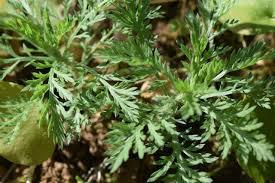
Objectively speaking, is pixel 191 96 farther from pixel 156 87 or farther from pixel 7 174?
pixel 7 174

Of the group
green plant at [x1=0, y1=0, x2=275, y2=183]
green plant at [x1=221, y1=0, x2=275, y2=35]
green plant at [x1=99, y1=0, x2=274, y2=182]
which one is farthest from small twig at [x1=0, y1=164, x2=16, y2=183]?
green plant at [x1=221, y1=0, x2=275, y2=35]

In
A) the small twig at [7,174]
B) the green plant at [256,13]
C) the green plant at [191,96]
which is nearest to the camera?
the green plant at [191,96]

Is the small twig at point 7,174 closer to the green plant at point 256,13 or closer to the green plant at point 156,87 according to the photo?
the green plant at point 156,87

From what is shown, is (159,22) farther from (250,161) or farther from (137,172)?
(250,161)

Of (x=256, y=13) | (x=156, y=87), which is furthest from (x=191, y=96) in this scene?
(x=256, y=13)

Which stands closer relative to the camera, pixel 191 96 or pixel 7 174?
pixel 191 96

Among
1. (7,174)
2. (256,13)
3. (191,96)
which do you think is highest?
(256,13)

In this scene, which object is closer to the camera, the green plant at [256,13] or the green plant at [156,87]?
the green plant at [156,87]

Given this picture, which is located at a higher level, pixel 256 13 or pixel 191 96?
pixel 256 13

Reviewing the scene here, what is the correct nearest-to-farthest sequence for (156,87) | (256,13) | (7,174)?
(156,87) < (256,13) < (7,174)

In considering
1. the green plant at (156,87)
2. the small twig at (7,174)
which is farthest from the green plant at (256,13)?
the small twig at (7,174)

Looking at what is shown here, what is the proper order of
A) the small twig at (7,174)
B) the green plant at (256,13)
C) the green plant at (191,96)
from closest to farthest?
the green plant at (191,96)
the green plant at (256,13)
the small twig at (7,174)

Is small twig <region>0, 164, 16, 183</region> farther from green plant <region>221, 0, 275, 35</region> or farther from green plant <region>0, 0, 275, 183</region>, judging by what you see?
green plant <region>221, 0, 275, 35</region>

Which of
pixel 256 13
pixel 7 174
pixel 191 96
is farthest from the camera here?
pixel 7 174
